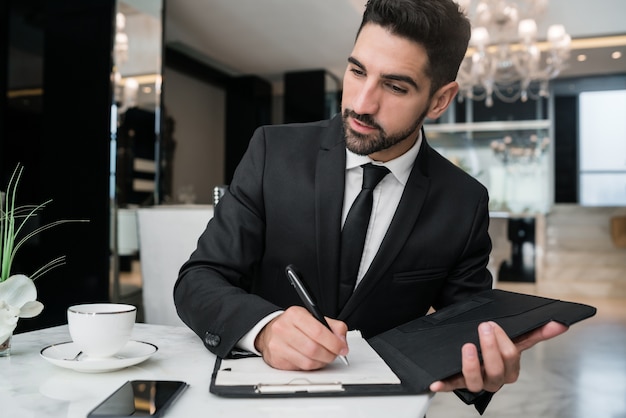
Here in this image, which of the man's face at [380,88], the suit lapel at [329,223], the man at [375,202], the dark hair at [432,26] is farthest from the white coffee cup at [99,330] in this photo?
the dark hair at [432,26]

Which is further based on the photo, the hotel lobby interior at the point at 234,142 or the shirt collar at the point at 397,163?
the hotel lobby interior at the point at 234,142

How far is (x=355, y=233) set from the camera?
3.84 feet

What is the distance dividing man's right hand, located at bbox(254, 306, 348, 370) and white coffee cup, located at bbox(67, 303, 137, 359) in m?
0.19

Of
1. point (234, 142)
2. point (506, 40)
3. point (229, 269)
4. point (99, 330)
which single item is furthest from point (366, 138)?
point (234, 142)

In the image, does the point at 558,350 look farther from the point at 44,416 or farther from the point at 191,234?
the point at 44,416

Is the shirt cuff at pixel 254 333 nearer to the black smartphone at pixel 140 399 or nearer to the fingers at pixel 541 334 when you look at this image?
the black smartphone at pixel 140 399

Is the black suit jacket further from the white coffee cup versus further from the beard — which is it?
the white coffee cup

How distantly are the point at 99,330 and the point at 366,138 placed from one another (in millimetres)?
623

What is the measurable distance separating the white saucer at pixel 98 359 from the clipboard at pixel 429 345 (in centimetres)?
11

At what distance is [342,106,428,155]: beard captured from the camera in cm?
114

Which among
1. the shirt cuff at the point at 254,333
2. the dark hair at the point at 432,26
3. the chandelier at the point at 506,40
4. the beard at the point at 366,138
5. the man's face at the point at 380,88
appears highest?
the chandelier at the point at 506,40

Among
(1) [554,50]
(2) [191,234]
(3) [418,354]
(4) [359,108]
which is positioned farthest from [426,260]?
(1) [554,50]

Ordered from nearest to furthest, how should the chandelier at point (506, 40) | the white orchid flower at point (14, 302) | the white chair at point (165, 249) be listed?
the white orchid flower at point (14, 302)
the white chair at point (165, 249)
the chandelier at point (506, 40)

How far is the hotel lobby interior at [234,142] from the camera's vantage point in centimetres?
321
